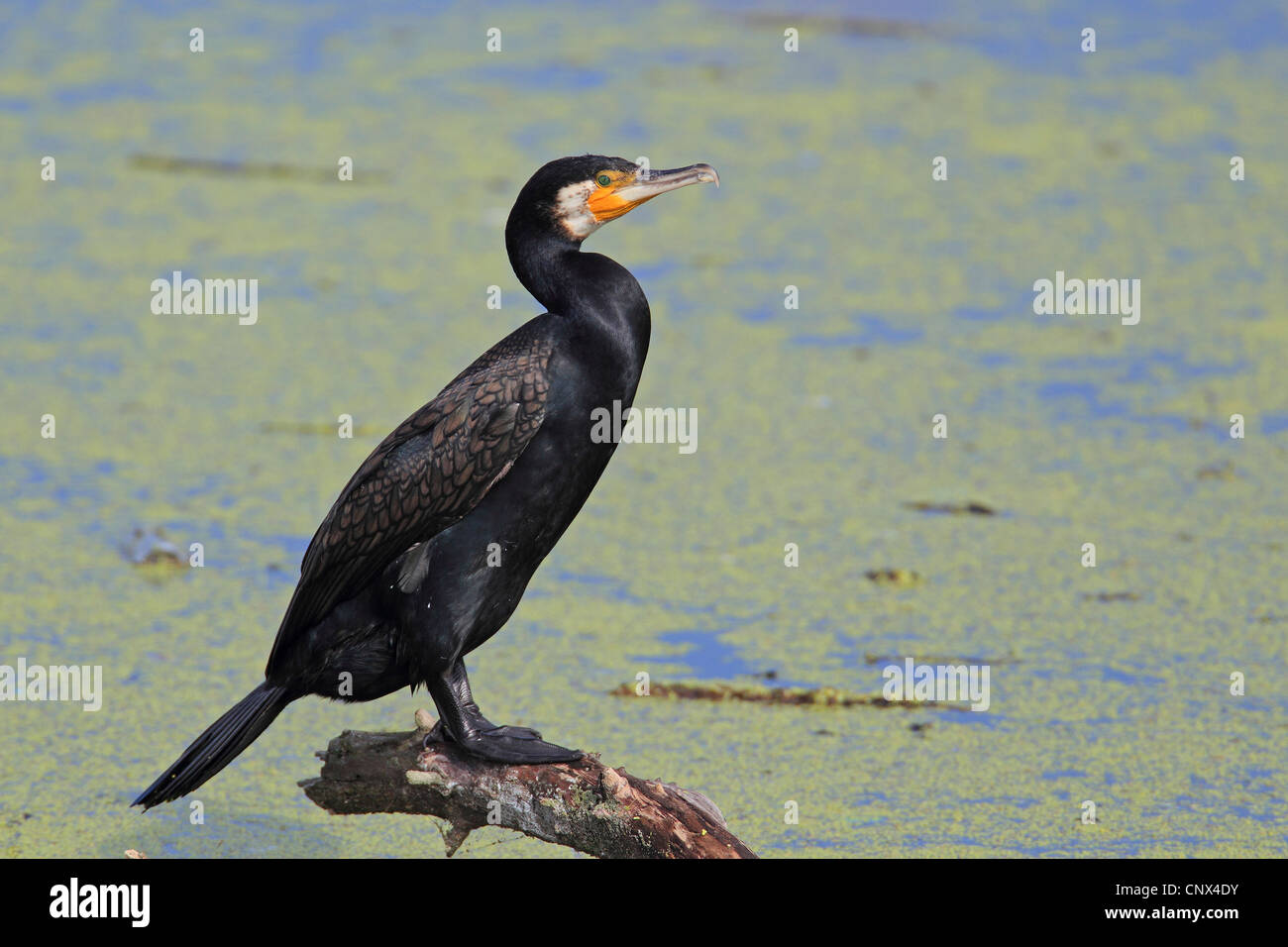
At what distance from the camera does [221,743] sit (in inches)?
128

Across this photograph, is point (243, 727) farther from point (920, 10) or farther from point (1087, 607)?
point (920, 10)

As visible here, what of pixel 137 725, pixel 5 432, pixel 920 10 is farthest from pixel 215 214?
pixel 920 10

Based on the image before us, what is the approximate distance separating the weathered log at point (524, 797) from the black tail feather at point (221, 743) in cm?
13

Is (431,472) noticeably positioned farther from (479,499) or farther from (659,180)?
(659,180)

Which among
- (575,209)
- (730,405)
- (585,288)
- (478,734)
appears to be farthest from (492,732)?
(730,405)

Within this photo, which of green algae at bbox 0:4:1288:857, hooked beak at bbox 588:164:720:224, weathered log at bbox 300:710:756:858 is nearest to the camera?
weathered log at bbox 300:710:756:858

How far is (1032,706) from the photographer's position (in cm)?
421

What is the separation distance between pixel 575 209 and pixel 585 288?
158 mm

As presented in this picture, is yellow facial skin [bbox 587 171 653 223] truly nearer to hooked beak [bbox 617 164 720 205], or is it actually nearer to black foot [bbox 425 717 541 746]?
hooked beak [bbox 617 164 720 205]

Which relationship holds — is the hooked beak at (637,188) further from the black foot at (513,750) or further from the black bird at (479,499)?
the black foot at (513,750)

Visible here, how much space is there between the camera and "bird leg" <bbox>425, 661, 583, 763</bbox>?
3195 millimetres

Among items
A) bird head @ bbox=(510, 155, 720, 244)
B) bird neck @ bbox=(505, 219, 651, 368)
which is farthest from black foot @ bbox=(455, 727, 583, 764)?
bird head @ bbox=(510, 155, 720, 244)

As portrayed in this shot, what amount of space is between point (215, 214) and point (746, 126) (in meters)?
2.55

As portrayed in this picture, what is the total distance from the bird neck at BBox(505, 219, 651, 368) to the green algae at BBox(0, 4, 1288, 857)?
1.05 m
